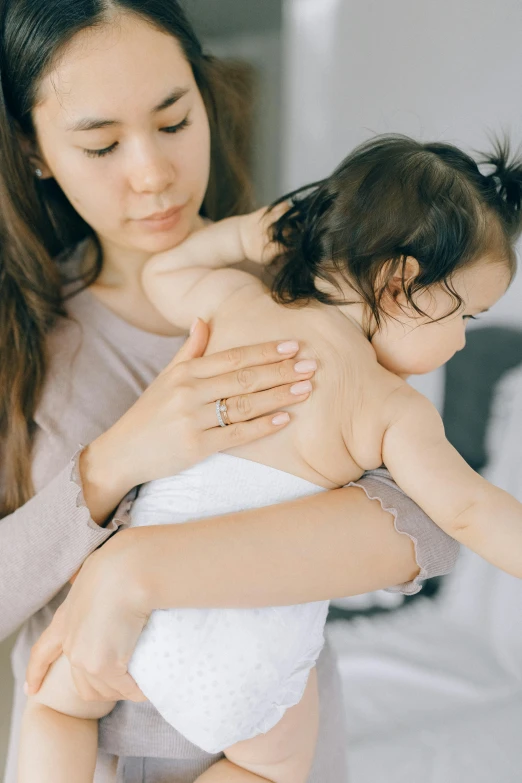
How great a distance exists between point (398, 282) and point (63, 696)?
0.61 metres

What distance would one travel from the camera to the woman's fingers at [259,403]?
75 centimetres

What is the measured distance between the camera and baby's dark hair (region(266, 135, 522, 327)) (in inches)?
27.6

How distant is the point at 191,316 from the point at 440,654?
0.71 m

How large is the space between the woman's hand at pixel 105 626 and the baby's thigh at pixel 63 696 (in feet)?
0.10

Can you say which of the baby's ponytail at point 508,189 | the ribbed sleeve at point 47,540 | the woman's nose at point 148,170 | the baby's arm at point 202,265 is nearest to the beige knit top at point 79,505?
the ribbed sleeve at point 47,540

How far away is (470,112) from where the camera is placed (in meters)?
0.98

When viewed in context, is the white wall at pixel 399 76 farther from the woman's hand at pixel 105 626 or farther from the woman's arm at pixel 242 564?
the woman's hand at pixel 105 626

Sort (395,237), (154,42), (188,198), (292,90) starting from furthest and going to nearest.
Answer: (292,90)
(188,198)
(154,42)
(395,237)

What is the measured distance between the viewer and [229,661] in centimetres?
71

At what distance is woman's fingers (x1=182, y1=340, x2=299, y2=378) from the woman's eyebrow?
0.32 m

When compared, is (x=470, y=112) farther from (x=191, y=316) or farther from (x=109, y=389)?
(x=109, y=389)

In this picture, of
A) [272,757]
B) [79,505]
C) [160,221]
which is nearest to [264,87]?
[160,221]

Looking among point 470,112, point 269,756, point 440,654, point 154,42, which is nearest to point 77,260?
point 154,42

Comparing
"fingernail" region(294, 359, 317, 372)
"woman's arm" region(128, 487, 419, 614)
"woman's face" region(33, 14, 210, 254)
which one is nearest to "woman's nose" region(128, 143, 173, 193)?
"woman's face" region(33, 14, 210, 254)
